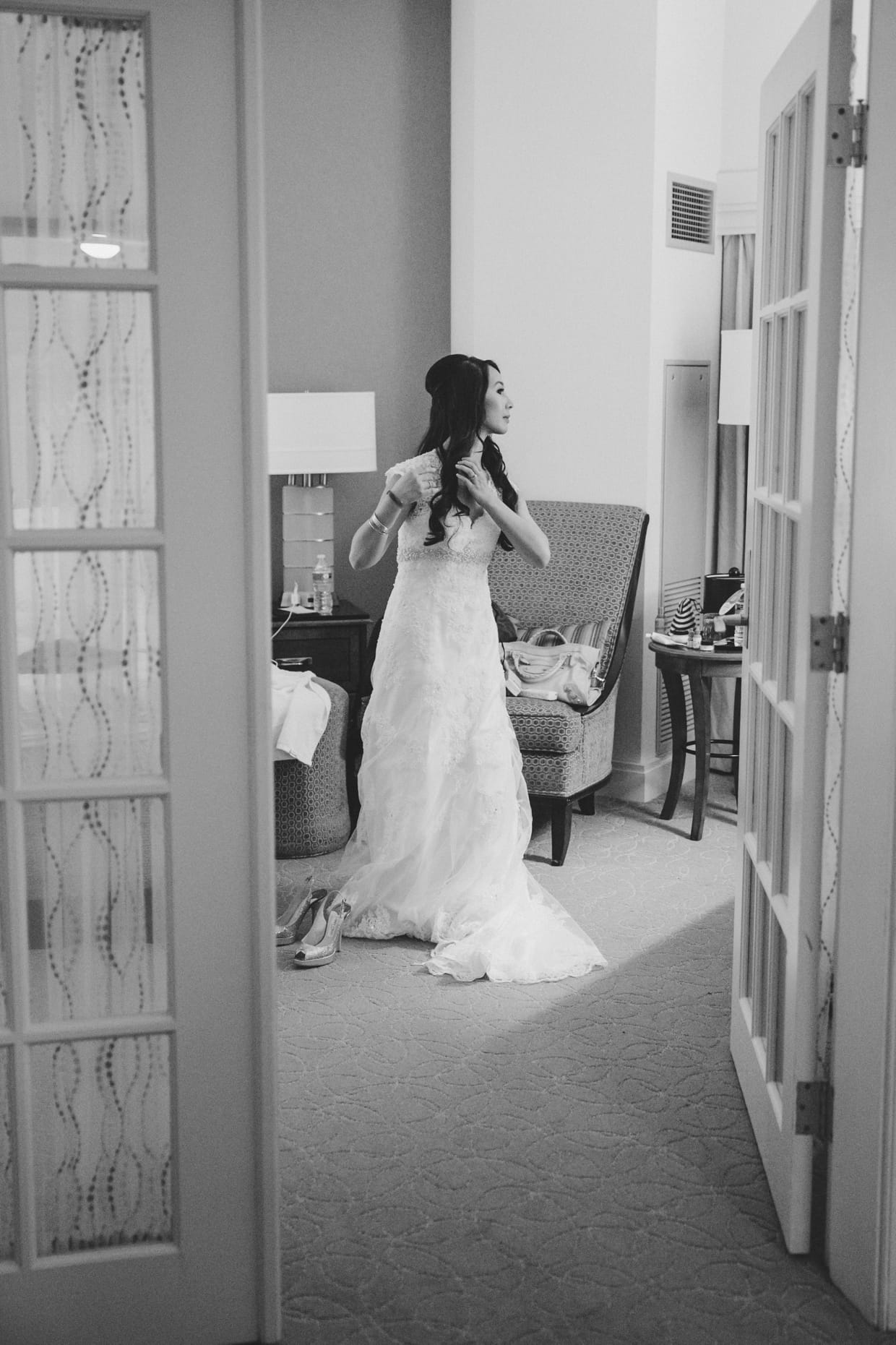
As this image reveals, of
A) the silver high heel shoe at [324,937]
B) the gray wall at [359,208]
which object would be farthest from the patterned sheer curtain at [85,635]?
the gray wall at [359,208]

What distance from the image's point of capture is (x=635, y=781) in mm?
5969

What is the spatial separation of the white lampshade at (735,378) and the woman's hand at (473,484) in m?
1.91

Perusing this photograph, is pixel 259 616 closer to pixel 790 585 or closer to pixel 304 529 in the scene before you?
pixel 790 585

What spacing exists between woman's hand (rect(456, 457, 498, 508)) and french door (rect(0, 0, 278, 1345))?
6.89ft

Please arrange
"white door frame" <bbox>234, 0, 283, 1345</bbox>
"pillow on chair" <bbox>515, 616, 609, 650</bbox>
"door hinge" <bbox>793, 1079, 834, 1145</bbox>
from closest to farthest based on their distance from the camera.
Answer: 1. "white door frame" <bbox>234, 0, 283, 1345</bbox>
2. "door hinge" <bbox>793, 1079, 834, 1145</bbox>
3. "pillow on chair" <bbox>515, 616, 609, 650</bbox>

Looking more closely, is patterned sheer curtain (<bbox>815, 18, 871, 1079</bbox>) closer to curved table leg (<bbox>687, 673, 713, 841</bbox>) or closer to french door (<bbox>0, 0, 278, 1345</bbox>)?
french door (<bbox>0, 0, 278, 1345</bbox>)

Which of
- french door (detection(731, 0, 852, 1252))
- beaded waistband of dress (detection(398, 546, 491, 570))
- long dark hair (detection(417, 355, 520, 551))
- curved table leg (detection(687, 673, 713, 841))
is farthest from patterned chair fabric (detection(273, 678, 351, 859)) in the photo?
french door (detection(731, 0, 852, 1252))

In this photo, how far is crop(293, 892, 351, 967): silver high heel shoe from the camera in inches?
164

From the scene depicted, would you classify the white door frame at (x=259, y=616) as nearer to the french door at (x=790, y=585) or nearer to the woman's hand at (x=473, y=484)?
the french door at (x=790, y=585)

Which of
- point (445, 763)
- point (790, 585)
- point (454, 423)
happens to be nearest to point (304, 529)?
point (454, 423)

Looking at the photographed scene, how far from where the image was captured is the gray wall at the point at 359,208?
237 inches

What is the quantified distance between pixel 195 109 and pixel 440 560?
2.31m

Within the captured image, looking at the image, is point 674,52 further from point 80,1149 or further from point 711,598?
point 80,1149

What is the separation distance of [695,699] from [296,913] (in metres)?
1.80
